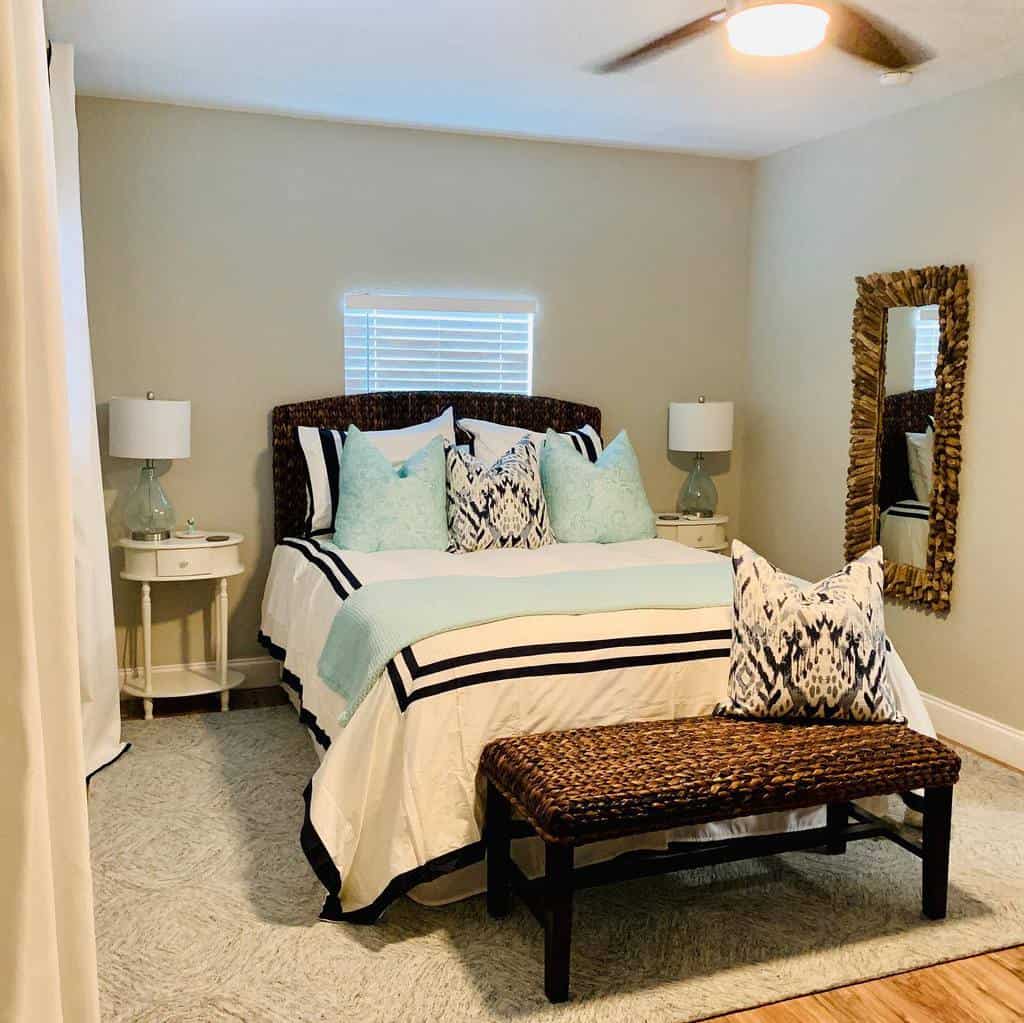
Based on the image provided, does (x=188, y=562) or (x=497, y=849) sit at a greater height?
(x=188, y=562)

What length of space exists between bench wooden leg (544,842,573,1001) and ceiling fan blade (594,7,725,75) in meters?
2.27

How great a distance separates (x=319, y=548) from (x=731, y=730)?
1.95 metres

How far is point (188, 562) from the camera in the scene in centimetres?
414

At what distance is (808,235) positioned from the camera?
16.3 feet

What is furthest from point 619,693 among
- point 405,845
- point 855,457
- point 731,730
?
point 855,457

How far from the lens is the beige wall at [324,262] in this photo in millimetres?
4355

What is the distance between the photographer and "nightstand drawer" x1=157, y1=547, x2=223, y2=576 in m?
4.11

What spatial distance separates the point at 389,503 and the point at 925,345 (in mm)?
2214

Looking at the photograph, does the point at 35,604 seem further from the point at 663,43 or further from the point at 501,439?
the point at 501,439

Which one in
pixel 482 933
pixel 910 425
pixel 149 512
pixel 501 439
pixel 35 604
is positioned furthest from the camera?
pixel 501 439

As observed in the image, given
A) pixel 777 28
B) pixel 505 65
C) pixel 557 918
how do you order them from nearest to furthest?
→ pixel 557 918, pixel 777 28, pixel 505 65

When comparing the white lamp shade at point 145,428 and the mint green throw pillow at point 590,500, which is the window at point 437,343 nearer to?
the mint green throw pillow at point 590,500

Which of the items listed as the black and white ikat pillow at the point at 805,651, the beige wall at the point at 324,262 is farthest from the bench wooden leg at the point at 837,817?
the beige wall at the point at 324,262

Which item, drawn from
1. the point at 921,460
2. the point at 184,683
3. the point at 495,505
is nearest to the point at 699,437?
the point at 921,460
